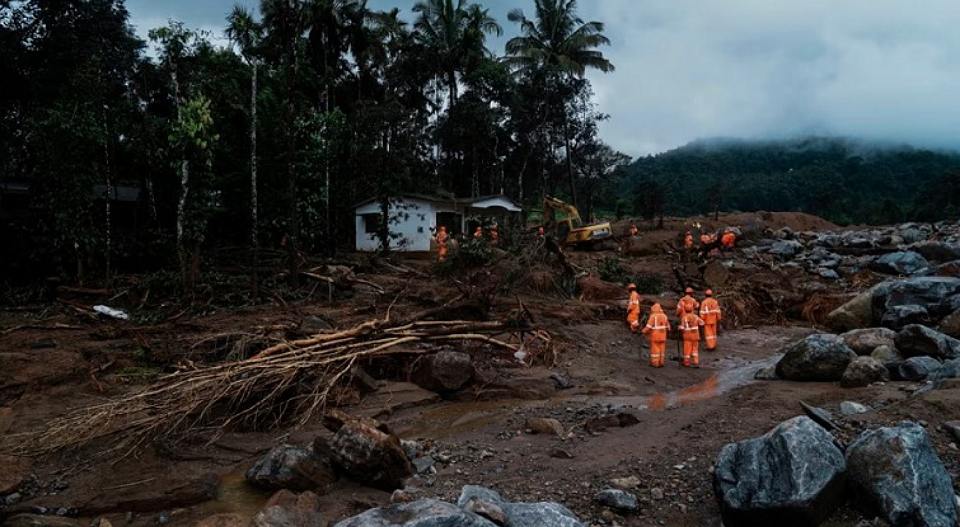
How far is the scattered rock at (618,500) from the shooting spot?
Answer: 14.0ft

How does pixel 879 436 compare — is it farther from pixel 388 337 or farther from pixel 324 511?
pixel 388 337

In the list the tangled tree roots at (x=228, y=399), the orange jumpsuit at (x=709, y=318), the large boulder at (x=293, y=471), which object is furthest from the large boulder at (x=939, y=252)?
the large boulder at (x=293, y=471)

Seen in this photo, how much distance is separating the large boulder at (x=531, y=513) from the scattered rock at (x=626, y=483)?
0.96m

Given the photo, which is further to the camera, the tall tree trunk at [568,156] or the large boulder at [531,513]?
the tall tree trunk at [568,156]

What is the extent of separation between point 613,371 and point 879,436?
5140mm

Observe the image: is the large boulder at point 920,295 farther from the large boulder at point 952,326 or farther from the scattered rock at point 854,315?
the large boulder at point 952,326

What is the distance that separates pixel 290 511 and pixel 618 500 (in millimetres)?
2400

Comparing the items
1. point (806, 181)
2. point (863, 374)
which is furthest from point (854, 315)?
point (806, 181)

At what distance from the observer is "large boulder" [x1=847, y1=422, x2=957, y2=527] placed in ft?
12.2

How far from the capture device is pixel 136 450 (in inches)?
228

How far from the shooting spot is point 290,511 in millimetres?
4246

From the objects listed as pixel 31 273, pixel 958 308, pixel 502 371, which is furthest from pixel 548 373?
pixel 31 273

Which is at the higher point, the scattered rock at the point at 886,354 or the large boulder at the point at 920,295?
the large boulder at the point at 920,295

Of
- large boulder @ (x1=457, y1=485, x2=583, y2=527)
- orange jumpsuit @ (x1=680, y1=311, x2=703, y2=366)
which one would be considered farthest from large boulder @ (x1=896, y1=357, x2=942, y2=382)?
large boulder @ (x1=457, y1=485, x2=583, y2=527)
